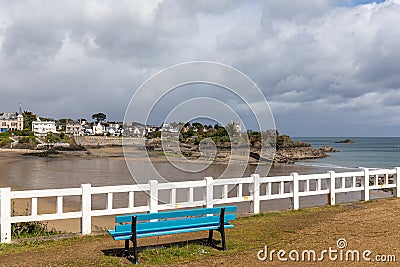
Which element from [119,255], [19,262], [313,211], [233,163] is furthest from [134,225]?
[233,163]

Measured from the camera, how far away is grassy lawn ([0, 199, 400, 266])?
6730 millimetres

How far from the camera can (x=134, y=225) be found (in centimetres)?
658

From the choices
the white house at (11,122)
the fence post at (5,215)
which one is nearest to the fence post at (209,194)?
the fence post at (5,215)

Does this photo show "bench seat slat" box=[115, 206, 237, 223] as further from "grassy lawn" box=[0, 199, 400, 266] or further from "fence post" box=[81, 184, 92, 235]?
"fence post" box=[81, 184, 92, 235]

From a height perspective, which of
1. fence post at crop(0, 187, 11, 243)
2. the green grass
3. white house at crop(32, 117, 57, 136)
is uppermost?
white house at crop(32, 117, 57, 136)

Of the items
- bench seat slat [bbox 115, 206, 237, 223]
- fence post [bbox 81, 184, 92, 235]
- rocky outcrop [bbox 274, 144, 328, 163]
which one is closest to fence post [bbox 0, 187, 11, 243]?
fence post [bbox 81, 184, 92, 235]

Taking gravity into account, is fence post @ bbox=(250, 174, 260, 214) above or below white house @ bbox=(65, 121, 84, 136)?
below

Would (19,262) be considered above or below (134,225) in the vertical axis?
below

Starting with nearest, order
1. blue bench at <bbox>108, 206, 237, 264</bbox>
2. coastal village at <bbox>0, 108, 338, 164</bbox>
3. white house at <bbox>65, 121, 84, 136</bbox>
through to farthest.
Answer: blue bench at <bbox>108, 206, 237, 264</bbox> < coastal village at <bbox>0, 108, 338, 164</bbox> < white house at <bbox>65, 121, 84, 136</bbox>

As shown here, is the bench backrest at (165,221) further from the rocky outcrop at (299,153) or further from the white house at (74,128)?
the white house at (74,128)

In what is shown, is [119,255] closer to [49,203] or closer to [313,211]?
[313,211]

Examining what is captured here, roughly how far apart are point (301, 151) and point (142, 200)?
185 ft

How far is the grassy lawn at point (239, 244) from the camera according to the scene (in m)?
6.73

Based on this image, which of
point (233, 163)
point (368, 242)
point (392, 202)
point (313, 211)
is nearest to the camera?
point (368, 242)
